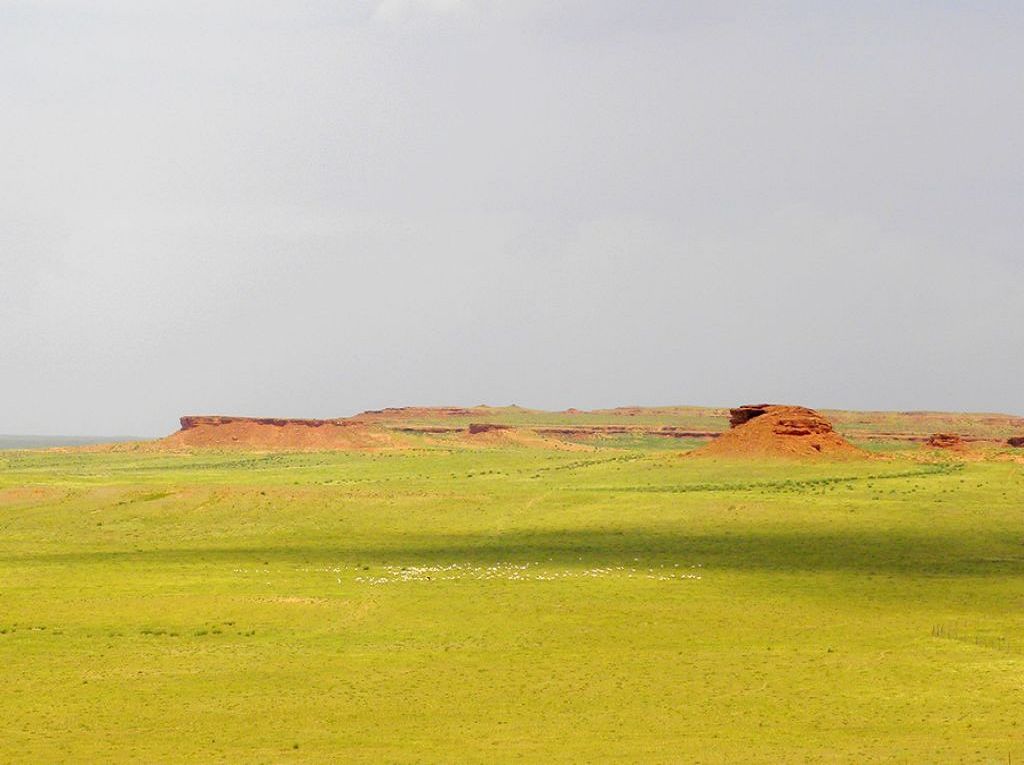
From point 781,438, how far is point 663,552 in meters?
40.9

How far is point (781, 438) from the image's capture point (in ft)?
335

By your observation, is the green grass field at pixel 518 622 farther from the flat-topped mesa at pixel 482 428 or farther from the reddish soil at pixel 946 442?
the flat-topped mesa at pixel 482 428

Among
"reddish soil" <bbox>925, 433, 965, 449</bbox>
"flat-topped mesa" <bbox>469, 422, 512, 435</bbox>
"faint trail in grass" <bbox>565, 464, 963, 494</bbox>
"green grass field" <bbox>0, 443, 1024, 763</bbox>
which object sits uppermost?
"flat-topped mesa" <bbox>469, 422, 512, 435</bbox>

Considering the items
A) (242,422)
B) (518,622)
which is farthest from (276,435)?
(518,622)

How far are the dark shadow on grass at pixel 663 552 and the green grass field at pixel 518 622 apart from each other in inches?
12.4

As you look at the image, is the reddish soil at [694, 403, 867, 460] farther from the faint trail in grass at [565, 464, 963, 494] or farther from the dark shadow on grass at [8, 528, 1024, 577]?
the dark shadow on grass at [8, 528, 1024, 577]

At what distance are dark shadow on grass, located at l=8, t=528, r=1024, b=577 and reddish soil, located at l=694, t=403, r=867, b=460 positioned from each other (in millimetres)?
32558

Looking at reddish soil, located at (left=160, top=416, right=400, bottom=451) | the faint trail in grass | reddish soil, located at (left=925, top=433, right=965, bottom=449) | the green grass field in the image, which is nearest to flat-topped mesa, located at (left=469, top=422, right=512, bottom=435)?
reddish soil, located at (left=160, top=416, right=400, bottom=451)

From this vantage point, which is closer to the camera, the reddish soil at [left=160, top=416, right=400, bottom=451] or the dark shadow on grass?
the dark shadow on grass

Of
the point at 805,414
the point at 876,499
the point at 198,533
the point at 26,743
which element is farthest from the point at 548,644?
the point at 805,414

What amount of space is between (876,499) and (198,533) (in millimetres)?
41316

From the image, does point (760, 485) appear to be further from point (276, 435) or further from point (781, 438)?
point (276, 435)

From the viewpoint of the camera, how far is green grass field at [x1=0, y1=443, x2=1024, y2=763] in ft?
102

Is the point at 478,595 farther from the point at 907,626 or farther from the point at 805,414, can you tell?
the point at 805,414
